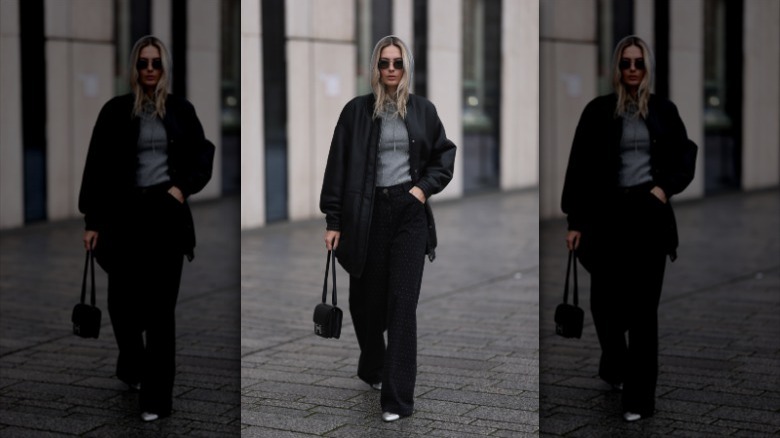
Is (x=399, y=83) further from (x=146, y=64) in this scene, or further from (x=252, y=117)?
(x=252, y=117)

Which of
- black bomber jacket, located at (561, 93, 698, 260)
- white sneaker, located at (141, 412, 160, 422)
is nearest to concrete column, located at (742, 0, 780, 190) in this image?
black bomber jacket, located at (561, 93, 698, 260)

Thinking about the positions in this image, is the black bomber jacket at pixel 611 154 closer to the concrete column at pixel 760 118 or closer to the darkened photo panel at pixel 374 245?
the darkened photo panel at pixel 374 245

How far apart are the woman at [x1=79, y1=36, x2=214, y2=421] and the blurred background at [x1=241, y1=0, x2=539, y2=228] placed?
867 centimetres

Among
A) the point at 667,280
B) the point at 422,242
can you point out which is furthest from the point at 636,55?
the point at 667,280

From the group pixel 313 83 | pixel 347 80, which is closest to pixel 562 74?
pixel 313 83

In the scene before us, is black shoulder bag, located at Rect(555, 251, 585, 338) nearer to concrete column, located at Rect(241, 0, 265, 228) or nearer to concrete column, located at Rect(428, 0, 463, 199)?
concrete column, located at Rect(241, 0, 265, 228)

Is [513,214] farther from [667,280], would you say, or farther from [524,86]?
[667,280]

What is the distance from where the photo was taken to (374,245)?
19.2 ft

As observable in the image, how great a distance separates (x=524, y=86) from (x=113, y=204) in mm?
16652

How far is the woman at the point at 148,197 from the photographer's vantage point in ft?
17.1

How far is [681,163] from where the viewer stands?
5.11 meters

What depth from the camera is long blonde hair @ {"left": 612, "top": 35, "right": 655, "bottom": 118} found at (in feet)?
16.3

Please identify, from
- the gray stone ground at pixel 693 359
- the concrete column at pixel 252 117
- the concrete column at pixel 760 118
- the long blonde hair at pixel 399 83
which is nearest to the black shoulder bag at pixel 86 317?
the long blonde hair at pixel 399 83

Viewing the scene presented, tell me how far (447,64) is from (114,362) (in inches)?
527
